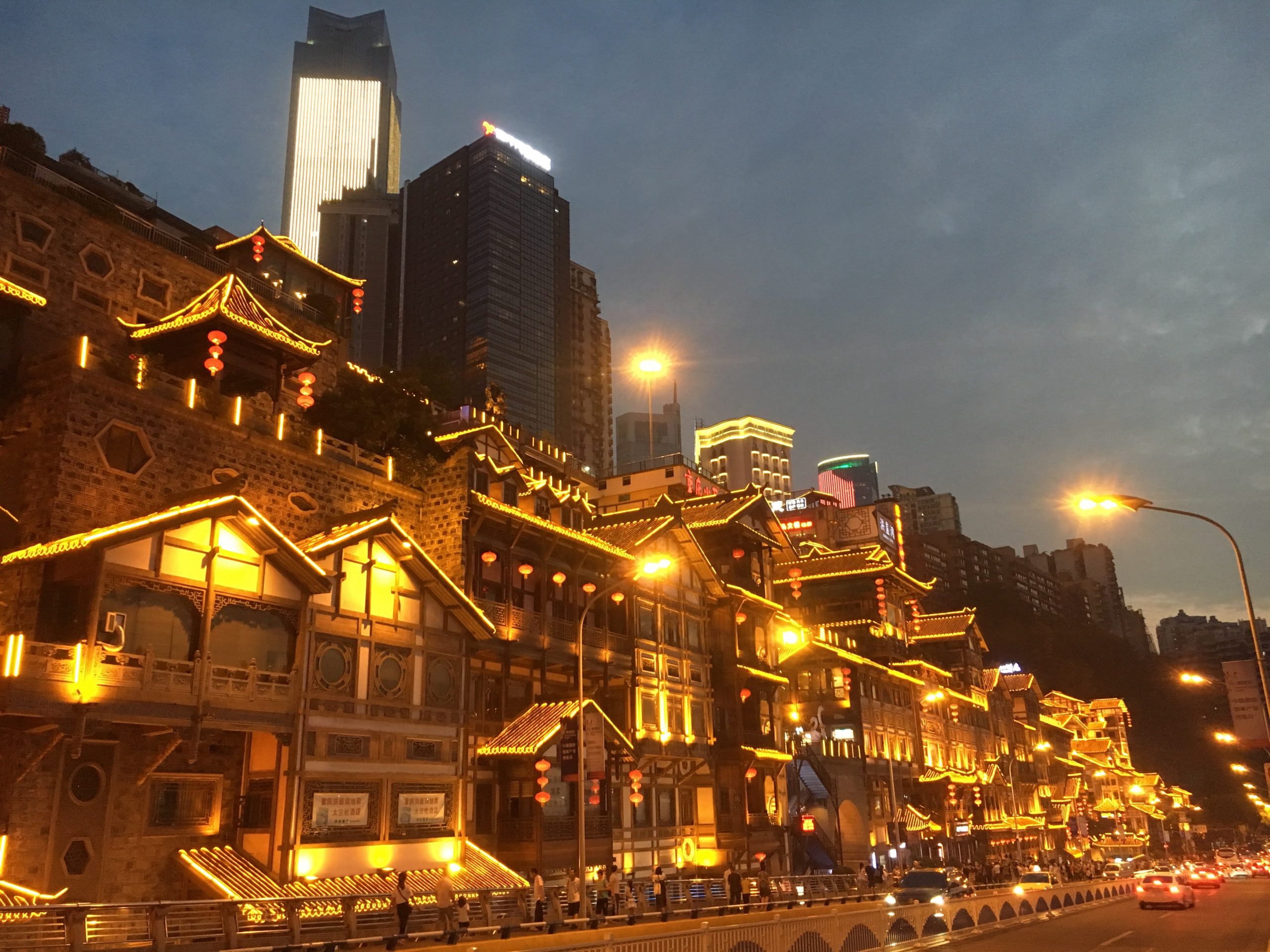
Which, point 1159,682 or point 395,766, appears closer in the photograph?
point 395,766

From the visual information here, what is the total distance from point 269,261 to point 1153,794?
13693 centimetres

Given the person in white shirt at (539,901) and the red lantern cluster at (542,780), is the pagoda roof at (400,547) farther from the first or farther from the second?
the person in white shirt at (539,901)

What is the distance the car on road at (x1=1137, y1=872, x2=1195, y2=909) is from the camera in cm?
4175

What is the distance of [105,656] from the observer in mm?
23656

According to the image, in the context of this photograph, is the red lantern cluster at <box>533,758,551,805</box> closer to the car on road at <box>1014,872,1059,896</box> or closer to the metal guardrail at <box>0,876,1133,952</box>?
the metal guardrail at <box>0,876,1133,952</box>

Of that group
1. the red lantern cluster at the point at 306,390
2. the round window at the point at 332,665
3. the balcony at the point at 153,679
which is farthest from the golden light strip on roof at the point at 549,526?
the balcony at the point at 153,679

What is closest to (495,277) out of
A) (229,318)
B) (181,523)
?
(229,318)

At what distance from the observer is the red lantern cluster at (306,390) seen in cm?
3956

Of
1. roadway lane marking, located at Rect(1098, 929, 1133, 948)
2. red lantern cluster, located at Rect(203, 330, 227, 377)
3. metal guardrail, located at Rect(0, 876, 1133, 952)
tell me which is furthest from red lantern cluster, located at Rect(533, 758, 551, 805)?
red lantern cluster, located at Rect(203, 330, 227, 377)

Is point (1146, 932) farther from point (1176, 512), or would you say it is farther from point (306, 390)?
point (306, 390)

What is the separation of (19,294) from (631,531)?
85.5ft

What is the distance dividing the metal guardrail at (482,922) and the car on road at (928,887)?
287cm

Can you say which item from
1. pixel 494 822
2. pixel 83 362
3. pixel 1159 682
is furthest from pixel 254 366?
pixel 1159 682

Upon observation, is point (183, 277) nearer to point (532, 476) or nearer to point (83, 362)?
point (83, 362)
